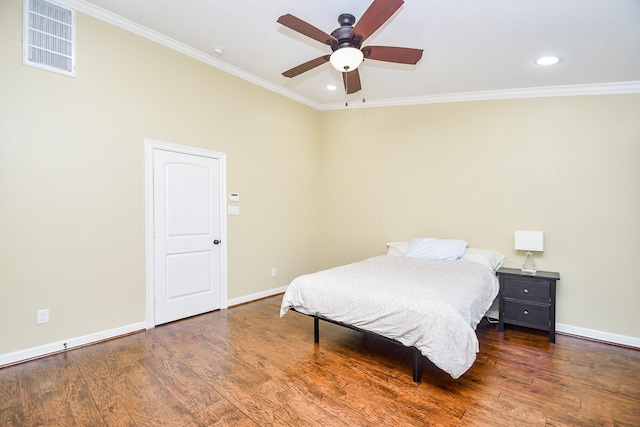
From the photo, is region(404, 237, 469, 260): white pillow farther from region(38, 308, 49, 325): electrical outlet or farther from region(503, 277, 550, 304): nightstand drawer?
region(38, 308, 49, 325): electrical outlet

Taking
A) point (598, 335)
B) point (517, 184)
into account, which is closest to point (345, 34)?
point (517, 184)

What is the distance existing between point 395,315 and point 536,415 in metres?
1.04

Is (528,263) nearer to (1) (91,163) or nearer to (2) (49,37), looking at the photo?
(1) (91,163)

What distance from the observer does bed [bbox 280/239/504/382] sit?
7.14 ft

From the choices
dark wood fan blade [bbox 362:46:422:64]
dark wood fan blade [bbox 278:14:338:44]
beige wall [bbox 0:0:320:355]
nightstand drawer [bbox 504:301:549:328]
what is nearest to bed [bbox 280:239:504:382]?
nightstand drawer [bbox 504:301:549:328]

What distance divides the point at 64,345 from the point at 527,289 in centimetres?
460

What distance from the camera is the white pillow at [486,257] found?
369 cm

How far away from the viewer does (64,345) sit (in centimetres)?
283

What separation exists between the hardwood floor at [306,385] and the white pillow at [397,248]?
57.8 inches

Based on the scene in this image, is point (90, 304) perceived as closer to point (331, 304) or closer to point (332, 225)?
point (331, 304)

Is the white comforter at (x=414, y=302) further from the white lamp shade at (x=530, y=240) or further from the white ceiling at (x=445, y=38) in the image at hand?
the white ceiling at (x=445, y=38)

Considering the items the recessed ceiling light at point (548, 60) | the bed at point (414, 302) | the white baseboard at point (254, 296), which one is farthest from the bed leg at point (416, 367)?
the recessed ceiling light at point (548, 60)

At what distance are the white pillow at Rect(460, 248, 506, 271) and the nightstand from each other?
146 millimetres

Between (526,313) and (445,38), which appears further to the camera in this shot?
(526,313)
